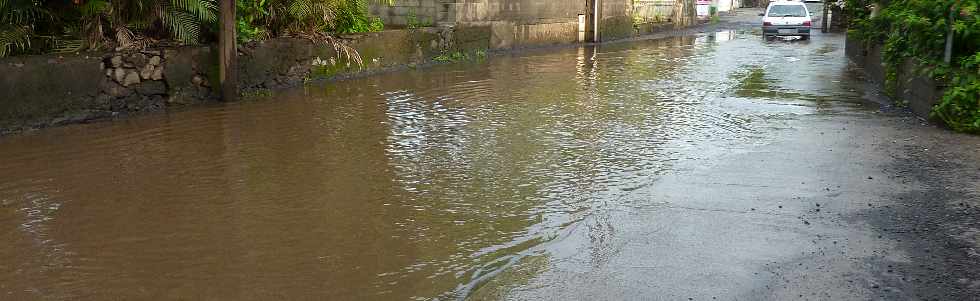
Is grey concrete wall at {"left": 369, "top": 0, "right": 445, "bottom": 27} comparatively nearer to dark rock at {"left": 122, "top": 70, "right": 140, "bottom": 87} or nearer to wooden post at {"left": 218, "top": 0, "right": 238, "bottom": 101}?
wooden post at {"left": 218, "top": 0, "right": 238, "bottom": 101}

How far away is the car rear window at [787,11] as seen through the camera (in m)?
31.0

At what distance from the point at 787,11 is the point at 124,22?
25.4 meters

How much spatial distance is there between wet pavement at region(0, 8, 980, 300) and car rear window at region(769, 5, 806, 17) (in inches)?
793

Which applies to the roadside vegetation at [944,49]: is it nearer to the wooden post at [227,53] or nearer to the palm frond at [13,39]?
the wooden post at [227,53]

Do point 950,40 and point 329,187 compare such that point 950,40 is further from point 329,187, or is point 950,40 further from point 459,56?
point 459,56

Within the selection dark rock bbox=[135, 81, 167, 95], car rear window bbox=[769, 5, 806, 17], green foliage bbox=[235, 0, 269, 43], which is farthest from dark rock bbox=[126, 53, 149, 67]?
car rear window bbox=[769, 5, 806, 17]

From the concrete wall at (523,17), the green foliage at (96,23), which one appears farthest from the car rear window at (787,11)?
the green foliage at (96,23)

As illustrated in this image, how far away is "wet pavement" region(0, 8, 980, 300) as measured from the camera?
16.6 feet

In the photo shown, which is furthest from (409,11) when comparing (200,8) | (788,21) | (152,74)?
(788,21)

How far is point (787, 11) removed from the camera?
31312 mm

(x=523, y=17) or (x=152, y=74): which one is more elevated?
(x=523, y=17)

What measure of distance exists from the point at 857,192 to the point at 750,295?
110 inches

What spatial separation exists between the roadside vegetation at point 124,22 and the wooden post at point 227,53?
211mm

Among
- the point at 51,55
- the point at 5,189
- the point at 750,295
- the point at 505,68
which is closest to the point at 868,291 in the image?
the point at 750,295
